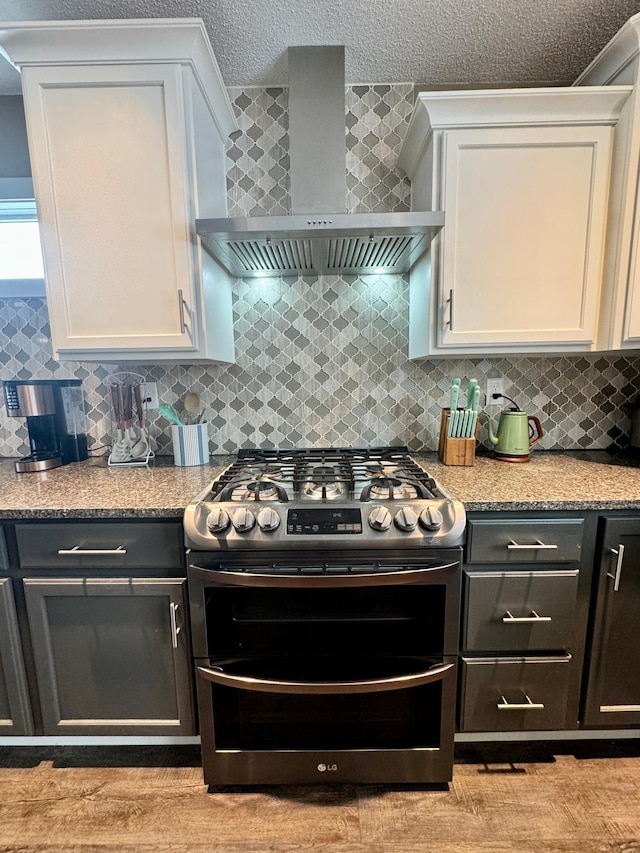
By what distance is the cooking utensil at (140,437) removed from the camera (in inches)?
72.7

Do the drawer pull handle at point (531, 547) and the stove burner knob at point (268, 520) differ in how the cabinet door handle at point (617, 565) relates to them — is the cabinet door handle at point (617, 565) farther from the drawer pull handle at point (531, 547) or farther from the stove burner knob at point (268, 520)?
the stove burner knob at point (268, 520)

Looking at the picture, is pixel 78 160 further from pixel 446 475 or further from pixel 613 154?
pixel 613 154

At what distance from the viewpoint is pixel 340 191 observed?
160cm

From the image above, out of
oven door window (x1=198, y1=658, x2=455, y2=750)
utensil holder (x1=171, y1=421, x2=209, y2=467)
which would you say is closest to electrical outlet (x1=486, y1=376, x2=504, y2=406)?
oven door window (x1=198, y1=658, x2=455, y2=750)

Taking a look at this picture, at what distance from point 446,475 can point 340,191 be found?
1.20 meters

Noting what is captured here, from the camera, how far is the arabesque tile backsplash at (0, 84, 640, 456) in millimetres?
1914

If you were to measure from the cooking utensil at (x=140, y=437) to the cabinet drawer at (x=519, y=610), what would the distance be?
144 centimetres

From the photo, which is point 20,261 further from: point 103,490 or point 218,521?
point 218,521

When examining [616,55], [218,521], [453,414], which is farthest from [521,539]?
[616,55]

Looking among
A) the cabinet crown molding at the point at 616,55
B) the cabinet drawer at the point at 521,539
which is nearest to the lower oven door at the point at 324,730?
the cabinet drawer at the point at 521,539

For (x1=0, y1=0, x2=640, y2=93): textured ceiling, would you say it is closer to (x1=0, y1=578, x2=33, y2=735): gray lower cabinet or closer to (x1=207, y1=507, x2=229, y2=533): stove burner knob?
(x1=207, y1=507, x2=229, y2=533): stove burner knob

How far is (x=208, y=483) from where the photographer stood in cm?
154

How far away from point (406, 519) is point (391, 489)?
0.46 feet

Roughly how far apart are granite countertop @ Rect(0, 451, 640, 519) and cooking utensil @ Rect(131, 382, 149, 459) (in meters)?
0.09
